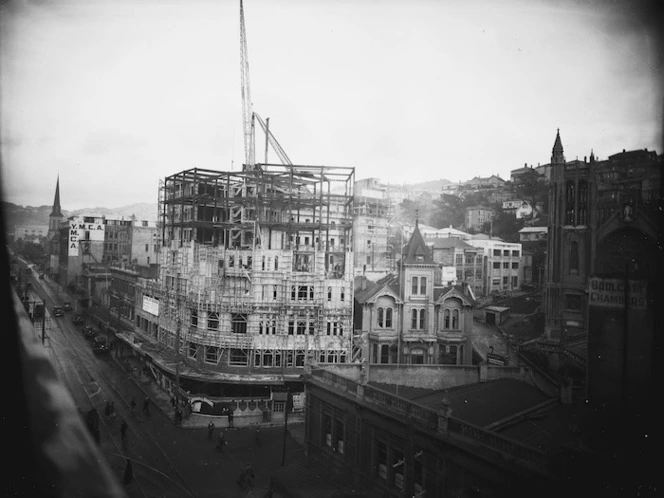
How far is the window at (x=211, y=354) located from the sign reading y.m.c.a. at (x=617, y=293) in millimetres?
27061

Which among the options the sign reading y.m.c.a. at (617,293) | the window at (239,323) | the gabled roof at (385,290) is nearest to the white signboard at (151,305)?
the window at (239,323)

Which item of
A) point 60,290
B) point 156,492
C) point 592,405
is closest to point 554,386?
point 592,405

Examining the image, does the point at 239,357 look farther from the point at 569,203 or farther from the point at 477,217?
the point at 477,217

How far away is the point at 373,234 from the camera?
6275cm

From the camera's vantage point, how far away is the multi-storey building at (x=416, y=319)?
114 feet

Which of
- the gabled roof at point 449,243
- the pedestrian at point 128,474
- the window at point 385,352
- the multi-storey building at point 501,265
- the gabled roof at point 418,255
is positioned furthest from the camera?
the gabled roof at point 449,243

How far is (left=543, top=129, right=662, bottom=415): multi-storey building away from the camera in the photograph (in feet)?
43.5

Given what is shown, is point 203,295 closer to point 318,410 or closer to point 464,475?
point 318,410

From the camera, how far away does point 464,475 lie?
13.1 metres

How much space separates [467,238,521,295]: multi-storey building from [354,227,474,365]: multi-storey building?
6.73m

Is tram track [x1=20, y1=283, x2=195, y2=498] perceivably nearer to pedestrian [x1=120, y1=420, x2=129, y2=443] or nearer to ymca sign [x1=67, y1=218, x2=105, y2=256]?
pedestrian [x1=120, y1=420, x2=129, y2=443]

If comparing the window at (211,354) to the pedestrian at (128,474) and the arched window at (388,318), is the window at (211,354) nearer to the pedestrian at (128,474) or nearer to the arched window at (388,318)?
the arched window at (388,318)

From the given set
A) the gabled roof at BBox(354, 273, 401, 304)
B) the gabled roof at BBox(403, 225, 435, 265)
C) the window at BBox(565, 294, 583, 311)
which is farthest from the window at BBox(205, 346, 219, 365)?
the window at BBox(565, 294, 583, 311)

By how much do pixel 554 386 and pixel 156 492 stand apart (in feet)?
66.5
